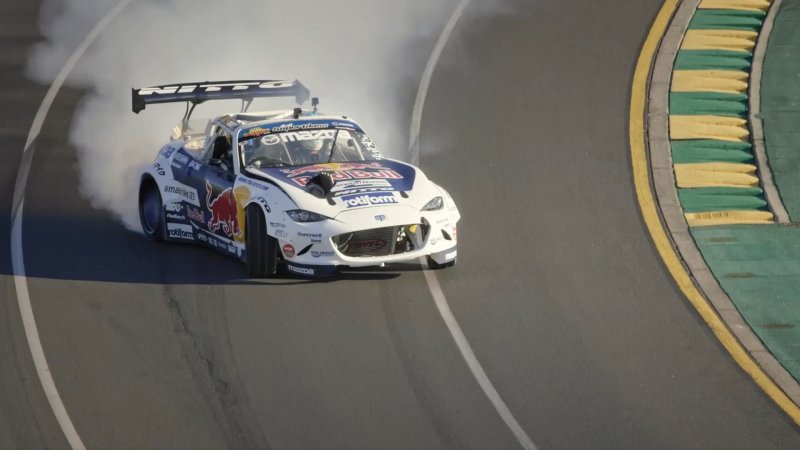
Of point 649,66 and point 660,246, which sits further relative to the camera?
point 649,66

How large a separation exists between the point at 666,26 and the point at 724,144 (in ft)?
15.4

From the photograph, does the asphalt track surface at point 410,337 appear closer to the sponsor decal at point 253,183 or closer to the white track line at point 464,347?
the white track line at point 464,347

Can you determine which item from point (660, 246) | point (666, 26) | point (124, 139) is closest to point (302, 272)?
point (660, 246)

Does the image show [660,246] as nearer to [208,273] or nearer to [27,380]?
[208,273]

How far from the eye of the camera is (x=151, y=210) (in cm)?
1595

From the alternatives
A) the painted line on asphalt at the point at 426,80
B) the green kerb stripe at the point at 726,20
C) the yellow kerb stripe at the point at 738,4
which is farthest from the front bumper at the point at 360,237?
the yellow kerb stripe at the point at 738,4

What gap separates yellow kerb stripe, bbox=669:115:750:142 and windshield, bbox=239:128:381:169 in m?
5.10

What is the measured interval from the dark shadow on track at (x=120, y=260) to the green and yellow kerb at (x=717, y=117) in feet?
13.4

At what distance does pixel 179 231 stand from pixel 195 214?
35cm

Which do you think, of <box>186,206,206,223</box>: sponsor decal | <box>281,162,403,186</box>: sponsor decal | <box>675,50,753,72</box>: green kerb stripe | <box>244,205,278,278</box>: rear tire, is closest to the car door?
<box>186,206,206,223</box>: sponsor decal

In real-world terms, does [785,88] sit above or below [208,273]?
above

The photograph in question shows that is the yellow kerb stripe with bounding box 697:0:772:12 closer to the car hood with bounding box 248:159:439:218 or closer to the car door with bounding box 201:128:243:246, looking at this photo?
the car hood with bounding box 248:159:439:218

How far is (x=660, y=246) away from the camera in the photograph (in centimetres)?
1505

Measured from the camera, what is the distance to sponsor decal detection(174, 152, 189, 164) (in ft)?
51.1
